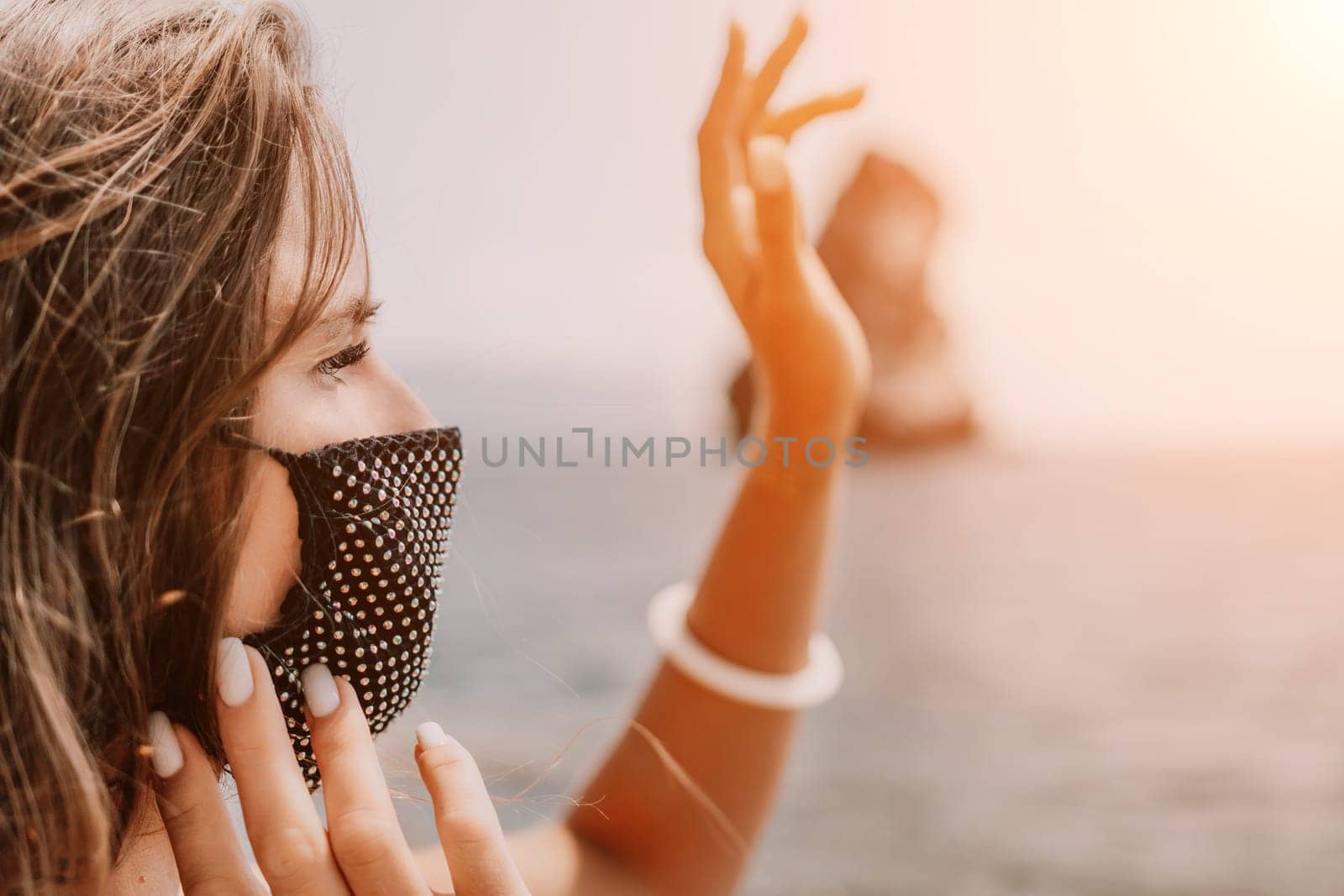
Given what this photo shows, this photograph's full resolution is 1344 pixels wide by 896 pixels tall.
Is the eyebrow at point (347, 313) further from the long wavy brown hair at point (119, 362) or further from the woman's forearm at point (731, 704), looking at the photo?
the woman's forearm at point (731, 704)

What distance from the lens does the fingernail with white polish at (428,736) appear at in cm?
56

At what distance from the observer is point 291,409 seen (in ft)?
1.84

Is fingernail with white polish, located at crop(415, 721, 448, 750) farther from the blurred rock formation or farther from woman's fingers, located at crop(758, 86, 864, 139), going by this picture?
the blurred rock formation

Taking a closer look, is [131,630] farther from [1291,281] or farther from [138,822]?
[1291,281]

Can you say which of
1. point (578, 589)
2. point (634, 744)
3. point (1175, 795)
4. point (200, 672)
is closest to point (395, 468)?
point (200, 672)

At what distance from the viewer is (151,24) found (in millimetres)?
514

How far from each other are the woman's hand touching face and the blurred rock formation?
0.54 m

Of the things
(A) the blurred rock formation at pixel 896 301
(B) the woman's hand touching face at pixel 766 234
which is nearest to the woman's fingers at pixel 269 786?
(B) the woman's hand touching face at pixel 766 234

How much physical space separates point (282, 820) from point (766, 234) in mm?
587

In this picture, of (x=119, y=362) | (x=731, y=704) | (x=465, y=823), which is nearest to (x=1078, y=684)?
(x=731, y=704)

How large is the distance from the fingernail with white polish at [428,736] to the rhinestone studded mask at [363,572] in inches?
2.4

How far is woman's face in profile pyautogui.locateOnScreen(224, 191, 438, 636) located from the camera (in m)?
0.53

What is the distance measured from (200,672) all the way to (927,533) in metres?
1.23

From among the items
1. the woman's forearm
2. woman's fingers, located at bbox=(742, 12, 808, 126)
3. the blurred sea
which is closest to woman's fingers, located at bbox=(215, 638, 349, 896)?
the woman's forearm
